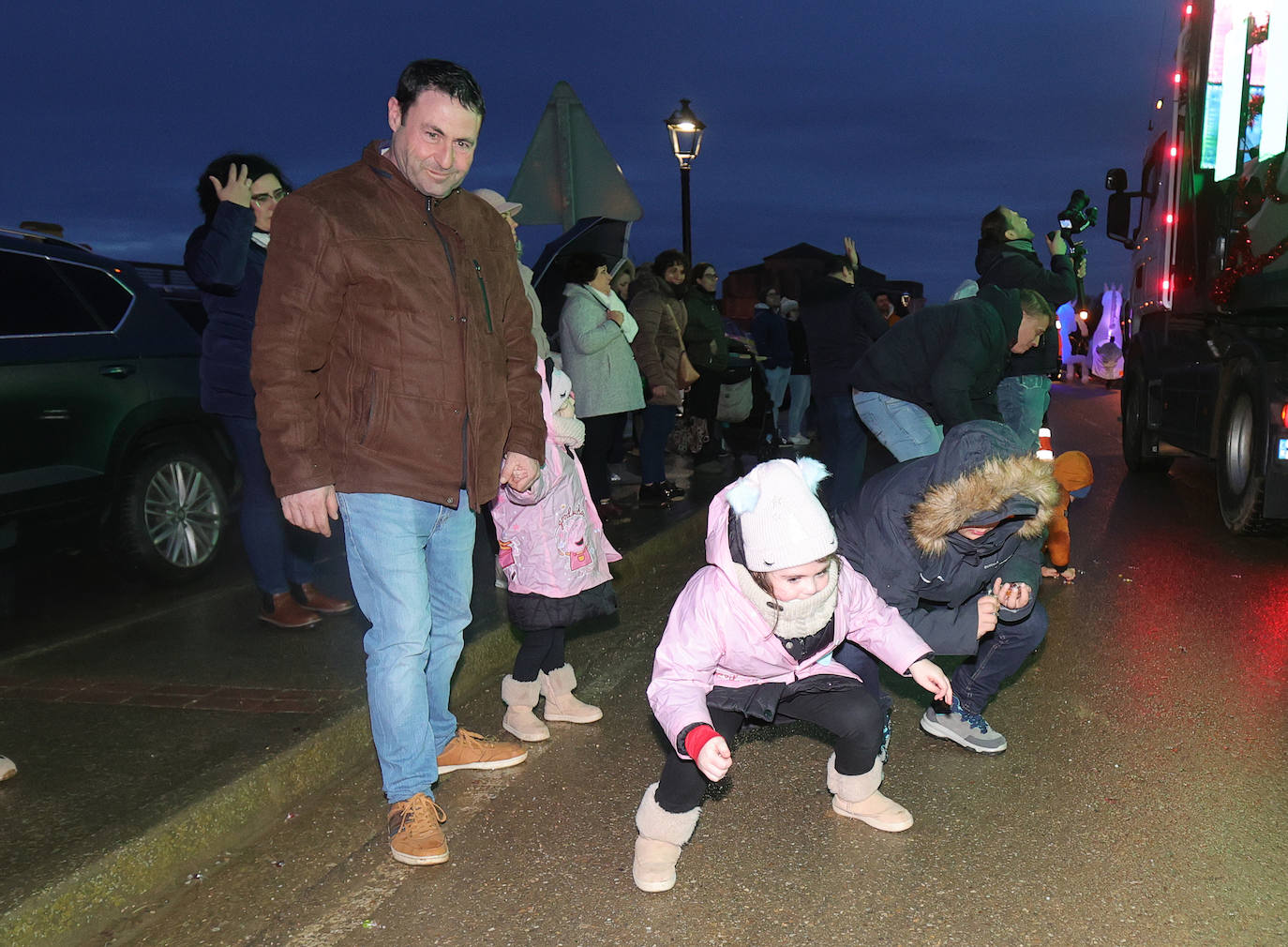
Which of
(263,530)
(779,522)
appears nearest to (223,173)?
(263,530)

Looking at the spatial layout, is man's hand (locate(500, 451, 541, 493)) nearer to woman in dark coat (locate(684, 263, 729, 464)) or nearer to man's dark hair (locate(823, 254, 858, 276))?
man's dark hair (locate(823, 254, 858, 276))

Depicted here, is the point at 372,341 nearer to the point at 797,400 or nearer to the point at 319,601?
the point at 319,601

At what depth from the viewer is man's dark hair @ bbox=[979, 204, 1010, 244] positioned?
6.84m

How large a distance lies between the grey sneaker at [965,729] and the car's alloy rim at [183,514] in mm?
4365

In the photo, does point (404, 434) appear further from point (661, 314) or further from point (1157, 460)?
point (1157, 460)

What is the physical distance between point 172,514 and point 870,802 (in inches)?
181

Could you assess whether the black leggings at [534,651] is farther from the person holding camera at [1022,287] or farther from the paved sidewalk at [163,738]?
the person holding camera at [1022,287]

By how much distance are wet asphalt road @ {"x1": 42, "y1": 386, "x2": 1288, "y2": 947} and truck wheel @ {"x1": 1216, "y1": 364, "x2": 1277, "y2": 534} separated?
8.03ft

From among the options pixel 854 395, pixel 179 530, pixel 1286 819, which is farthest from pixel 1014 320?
pixel 179 530

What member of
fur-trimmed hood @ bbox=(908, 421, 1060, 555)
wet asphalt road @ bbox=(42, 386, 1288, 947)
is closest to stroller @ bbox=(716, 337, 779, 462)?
wet asphalt road @ bbox=(42, 386, 1288, 947)

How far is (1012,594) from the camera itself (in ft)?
12.3

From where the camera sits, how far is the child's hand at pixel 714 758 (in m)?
2.88

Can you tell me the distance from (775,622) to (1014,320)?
2888mm

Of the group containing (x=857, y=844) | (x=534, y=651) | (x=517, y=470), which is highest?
(x=517, y=470)
